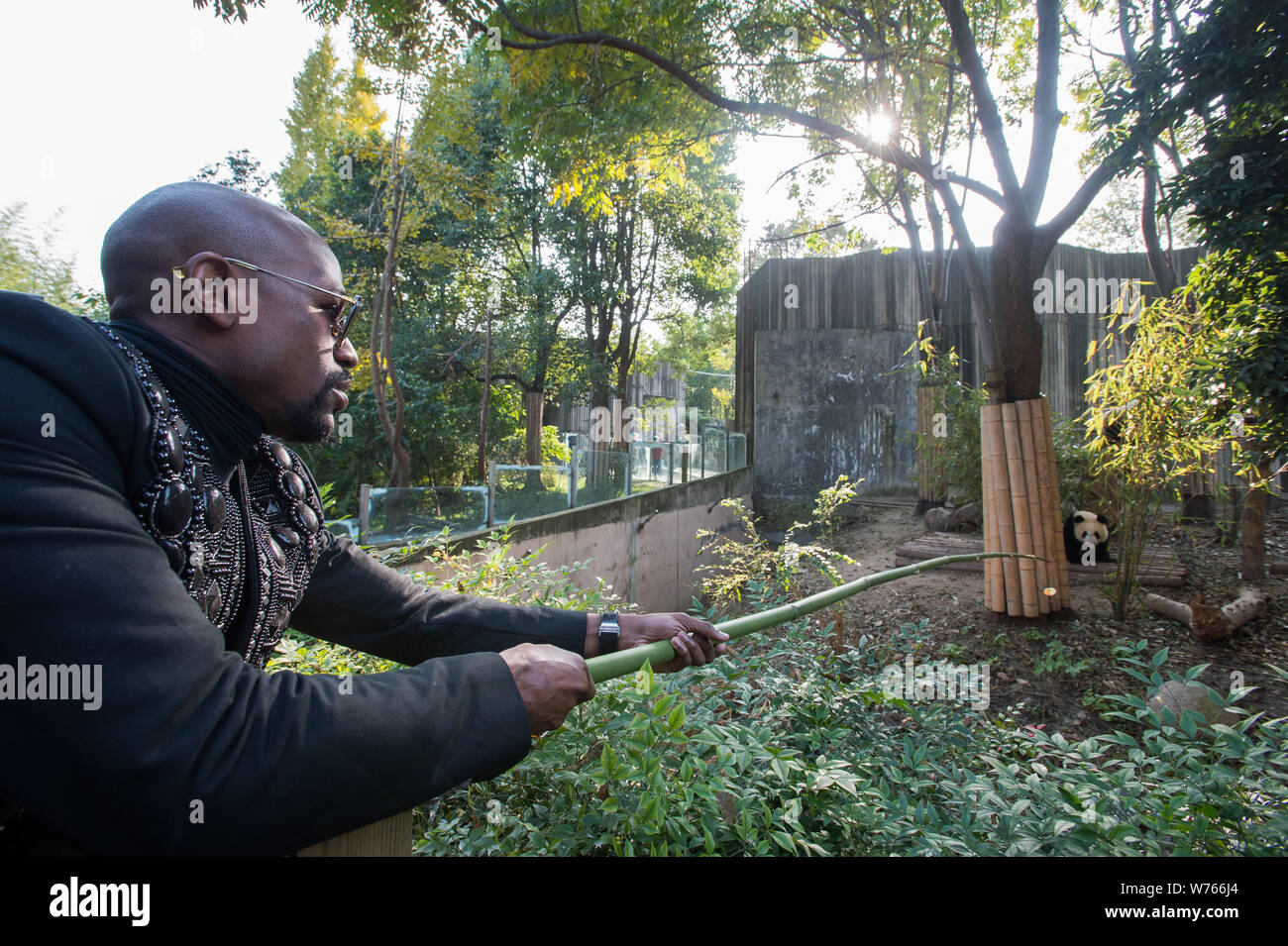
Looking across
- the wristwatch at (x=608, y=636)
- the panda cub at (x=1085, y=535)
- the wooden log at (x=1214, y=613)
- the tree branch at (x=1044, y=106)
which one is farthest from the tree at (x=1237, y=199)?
the wristwatch at (x=608, y=636)

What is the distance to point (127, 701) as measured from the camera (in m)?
0.79

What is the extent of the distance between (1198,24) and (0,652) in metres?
6.33

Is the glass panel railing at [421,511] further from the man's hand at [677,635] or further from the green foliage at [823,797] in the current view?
the man's hand at [677,635]

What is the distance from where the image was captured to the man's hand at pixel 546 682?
1.11 metres

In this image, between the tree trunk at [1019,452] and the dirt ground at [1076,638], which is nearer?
the dirt ground at [1076,638]

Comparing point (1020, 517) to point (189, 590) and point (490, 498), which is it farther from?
point (189, 590)

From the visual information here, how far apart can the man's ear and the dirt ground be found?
3320 mm

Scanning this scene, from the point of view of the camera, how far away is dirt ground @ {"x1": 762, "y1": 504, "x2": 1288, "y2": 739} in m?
4.41

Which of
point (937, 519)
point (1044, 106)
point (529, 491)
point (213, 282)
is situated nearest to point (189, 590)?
point (213, 282)

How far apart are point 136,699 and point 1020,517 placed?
6.14 m

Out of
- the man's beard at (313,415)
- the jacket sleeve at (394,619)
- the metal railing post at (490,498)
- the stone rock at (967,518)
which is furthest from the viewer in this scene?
the stone rock at (967,518)

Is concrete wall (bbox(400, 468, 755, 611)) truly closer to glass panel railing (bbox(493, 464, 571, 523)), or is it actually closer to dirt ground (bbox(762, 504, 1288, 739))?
glass panel railing (bbox(493, 464, 571, 523))

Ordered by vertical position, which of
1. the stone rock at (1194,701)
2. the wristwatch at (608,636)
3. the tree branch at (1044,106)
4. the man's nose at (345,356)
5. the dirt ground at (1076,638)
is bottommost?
the dirt ground at (1076,638)

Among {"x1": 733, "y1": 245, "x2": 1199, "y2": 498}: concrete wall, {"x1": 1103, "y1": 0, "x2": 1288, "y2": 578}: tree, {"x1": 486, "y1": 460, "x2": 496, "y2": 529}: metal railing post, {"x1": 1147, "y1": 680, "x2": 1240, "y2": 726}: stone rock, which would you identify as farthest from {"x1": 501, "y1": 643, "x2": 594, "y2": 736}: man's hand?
{"x1": 733, "y1": 245, "x2": 1199, "y2": 498}: concrete wall
